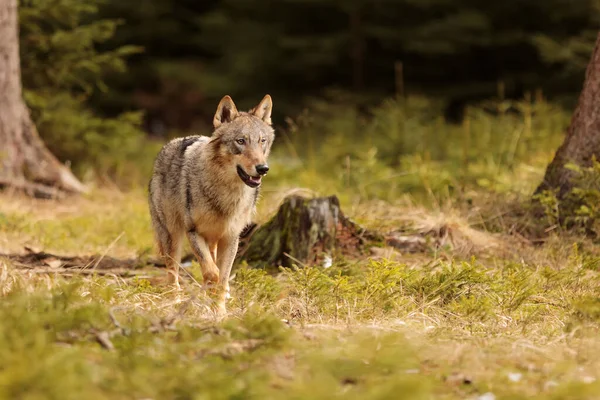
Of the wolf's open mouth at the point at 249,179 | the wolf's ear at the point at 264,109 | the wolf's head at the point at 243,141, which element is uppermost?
the wolf's ear at the point at 264,109

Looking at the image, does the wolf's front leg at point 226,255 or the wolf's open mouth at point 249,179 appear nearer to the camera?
the wolf's open mouth at point 249,179

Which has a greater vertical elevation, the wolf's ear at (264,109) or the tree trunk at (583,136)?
the wolf's ear at (264,109)

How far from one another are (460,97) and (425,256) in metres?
14.8

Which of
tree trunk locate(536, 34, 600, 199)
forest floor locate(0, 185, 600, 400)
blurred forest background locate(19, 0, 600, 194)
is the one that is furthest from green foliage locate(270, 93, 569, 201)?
forest floor locate(0, 185, 600, 400)

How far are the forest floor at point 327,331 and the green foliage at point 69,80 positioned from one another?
4.97 metres

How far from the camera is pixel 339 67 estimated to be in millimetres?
22797

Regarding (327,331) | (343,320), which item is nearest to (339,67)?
(343,320)

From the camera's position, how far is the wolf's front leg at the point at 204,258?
20.3 ft

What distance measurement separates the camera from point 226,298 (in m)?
5.93

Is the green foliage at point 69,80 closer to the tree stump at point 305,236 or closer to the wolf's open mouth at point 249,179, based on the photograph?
the tree stump at point 305,236

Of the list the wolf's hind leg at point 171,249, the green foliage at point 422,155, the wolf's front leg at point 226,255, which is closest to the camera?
the wolf's front leg at point 226,255

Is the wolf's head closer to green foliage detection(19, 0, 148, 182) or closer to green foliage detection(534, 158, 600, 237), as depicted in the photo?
green foliage detection(534, 158, 600, 237)

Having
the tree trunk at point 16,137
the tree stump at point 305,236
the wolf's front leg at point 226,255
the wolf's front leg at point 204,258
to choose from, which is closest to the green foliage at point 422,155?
the tree stump at point 305,236

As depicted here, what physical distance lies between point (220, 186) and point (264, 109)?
83cm
